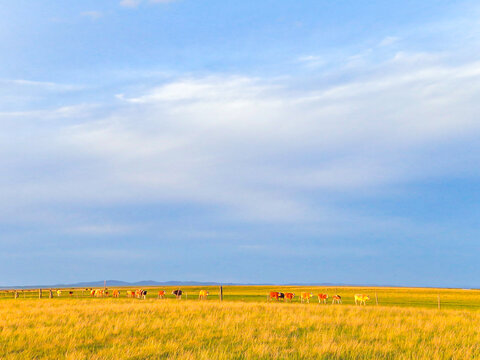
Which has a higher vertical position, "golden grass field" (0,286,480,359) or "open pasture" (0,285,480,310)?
"golden grass field" (0,286,480,359)

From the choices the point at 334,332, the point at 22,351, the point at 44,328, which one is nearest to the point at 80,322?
the point at 44,328

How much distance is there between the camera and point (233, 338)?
15.4 metres

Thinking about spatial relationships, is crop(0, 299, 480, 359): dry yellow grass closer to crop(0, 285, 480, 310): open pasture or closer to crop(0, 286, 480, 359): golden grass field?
crop(0, 286, 480, 359): golden grass field

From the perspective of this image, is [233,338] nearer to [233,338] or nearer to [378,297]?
[233,338]

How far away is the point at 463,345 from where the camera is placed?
14758 millimetres

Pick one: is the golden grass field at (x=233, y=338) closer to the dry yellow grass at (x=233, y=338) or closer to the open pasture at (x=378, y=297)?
the dry yellow grass at (x=233, y=338)

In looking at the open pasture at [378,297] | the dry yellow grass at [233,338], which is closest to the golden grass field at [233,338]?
the dry yellow grass at [233,338]

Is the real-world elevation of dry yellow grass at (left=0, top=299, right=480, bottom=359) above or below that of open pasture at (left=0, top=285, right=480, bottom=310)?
above

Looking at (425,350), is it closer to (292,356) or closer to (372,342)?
(372,342)

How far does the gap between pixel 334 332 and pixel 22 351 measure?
1044 centimetres

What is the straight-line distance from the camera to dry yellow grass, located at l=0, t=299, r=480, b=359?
41.8ft

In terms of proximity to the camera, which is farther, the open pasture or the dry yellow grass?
the open pasture

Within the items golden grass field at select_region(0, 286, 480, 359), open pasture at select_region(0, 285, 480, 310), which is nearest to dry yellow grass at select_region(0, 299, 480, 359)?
golden grass field at select_region(0, 286, 480, 359)

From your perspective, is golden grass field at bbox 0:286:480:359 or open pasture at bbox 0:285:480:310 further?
open pasture at bbox 0:285:480:310
